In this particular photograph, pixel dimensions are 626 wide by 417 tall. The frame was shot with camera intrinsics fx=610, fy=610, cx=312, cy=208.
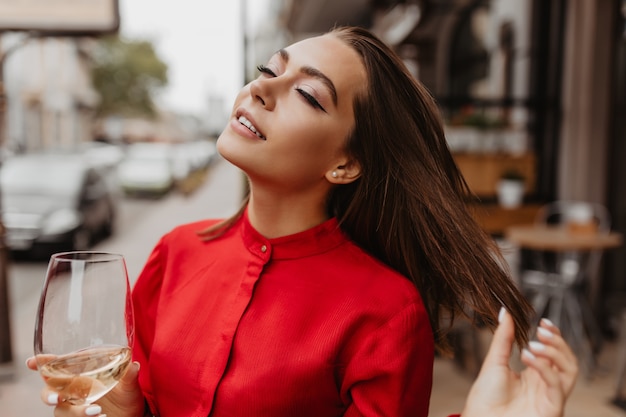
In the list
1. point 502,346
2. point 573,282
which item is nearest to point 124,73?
point 573,282

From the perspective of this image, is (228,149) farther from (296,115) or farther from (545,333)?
(545,333)

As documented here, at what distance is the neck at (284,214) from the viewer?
1274mm

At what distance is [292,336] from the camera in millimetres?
1148

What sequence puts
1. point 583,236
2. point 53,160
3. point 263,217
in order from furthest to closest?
point 53,160 → point 583,236 → point 263,217

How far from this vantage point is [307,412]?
1138 millimetres

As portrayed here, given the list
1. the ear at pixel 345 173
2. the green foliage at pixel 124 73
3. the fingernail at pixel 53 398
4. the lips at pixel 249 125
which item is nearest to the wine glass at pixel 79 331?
the fingernail at pixel 53 398

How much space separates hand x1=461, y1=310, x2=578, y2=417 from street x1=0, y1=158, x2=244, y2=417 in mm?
892

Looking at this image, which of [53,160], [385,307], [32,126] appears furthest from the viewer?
[32,126]

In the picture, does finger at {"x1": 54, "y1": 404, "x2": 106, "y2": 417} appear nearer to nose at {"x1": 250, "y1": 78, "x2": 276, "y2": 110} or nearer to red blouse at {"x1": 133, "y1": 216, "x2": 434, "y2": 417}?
red blouse at {"x1": 133, "y1": 216, "x2": 434, "y2": 417}

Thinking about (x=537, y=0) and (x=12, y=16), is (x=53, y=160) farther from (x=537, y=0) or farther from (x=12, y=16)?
(x=537, y=0)

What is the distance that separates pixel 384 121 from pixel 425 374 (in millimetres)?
497

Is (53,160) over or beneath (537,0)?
beneath

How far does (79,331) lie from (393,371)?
20.9 inches

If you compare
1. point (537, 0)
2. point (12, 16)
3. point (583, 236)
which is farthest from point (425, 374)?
point (537, 0)
